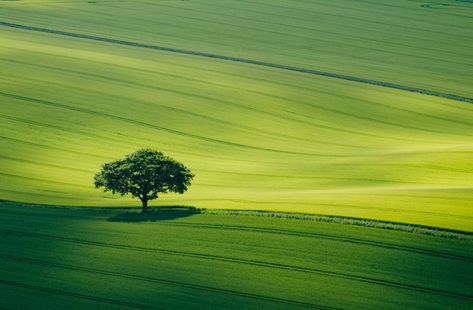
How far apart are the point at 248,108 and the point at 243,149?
917 centimetres

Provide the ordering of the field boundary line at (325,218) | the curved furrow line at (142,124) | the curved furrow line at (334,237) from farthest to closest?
the curved furrow line at (142,124), the field boundary line at (325,218), the curved furrow line at (334,237)

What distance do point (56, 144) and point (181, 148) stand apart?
8032mm

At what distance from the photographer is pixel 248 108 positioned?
6725 cm

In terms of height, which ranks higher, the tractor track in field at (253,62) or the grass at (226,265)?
the tractor track in field at (253,62)

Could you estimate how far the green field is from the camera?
32719 mm

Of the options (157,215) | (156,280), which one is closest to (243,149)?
(157,215)

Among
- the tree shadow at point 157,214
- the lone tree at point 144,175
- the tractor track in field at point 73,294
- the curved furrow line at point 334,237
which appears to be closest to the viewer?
the tractor track in field at point 73,294

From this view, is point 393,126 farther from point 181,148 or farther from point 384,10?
point 384,10

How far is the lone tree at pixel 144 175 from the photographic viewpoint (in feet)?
137

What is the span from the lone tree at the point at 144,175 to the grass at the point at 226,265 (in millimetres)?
2743

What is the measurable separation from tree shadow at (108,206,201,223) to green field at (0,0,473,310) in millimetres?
191

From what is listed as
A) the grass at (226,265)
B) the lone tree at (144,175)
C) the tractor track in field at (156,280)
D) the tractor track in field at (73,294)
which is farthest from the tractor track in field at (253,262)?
the lone tree at (144,175)

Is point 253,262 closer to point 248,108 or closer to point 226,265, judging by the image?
point 226,265

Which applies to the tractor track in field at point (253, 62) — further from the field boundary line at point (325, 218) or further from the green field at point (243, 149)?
the field boundary line at point (325, 218)
